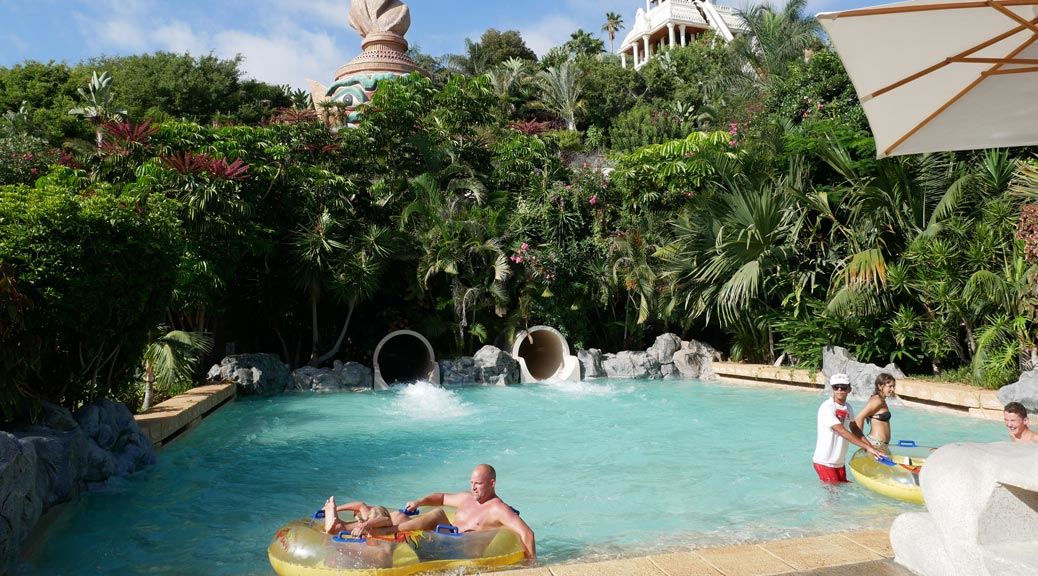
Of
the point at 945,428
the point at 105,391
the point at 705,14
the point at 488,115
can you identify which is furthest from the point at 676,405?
the point at 705,14

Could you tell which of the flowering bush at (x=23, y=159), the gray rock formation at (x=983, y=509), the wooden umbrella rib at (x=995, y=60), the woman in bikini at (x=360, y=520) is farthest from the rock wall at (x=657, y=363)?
the gray rock formation at (x=983, y=509)

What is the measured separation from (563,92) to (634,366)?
18.4 m

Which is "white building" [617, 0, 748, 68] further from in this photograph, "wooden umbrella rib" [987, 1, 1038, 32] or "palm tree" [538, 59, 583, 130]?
"wooden umbrella rib" [987, 1, 1038, 32]

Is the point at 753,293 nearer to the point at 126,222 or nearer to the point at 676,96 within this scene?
the point at 126,222

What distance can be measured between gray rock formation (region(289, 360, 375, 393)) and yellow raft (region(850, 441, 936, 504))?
9.36 m

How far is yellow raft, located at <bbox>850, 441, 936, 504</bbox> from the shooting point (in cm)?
527

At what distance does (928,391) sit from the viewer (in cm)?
970

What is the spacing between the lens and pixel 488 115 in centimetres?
1858

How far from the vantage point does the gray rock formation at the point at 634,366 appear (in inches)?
576

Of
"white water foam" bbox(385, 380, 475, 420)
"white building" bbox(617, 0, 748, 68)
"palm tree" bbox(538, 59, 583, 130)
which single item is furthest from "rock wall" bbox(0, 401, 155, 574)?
"white building" bbox(617, 0, 748, 68)

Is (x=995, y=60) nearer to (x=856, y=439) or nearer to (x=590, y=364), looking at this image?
(x=856, y=439)

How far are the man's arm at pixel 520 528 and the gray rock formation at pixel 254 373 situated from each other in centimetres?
889

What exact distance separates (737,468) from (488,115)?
1356 cm

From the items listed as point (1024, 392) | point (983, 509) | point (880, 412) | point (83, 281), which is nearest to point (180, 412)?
point (83, 281)
